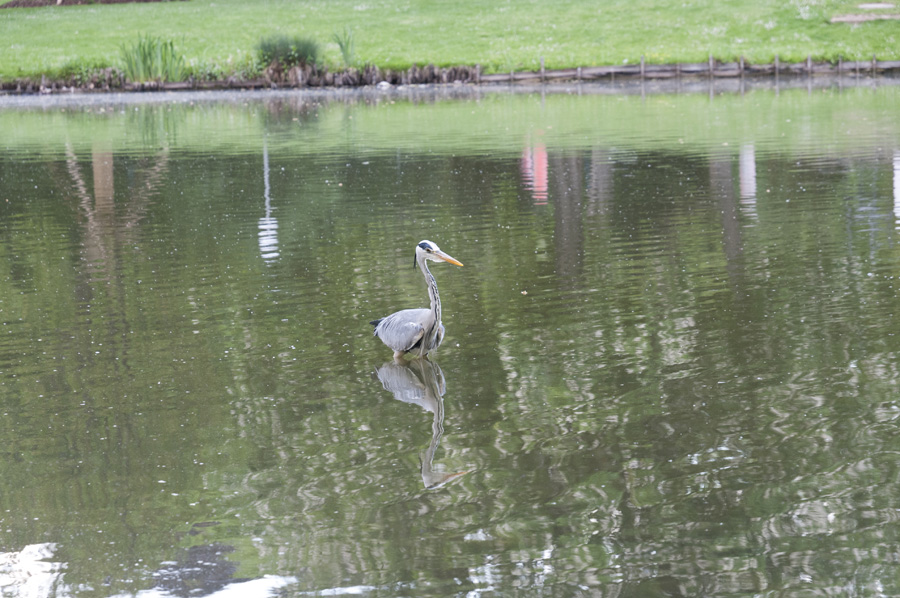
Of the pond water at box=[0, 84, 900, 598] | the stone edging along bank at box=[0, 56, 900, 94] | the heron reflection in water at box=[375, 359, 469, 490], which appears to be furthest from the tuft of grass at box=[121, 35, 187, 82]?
the heron reflection in water at box=[375, 359, 469, 490]

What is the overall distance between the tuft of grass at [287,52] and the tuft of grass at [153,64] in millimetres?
3832

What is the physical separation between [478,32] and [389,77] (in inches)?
368

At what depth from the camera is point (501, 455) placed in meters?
7.24

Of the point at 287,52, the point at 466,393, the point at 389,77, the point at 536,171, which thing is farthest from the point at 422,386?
the point at 287,52

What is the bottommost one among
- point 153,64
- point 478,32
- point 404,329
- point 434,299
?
point 404,329

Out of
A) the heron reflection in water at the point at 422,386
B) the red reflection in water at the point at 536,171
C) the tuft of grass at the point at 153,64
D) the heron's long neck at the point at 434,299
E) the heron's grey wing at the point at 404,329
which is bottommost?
the heron reflection in water at the point at 422,386

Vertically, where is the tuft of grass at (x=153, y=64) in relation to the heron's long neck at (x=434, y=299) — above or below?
above

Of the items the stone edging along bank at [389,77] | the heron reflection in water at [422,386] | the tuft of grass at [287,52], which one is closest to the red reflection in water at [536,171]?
the heron reflection in water at [422,386]

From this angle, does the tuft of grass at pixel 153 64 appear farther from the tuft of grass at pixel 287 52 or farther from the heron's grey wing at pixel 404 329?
the heron's grey wing at pixel 404 329

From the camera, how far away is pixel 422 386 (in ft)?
29.1

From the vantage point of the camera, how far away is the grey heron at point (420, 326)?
30.1 feet

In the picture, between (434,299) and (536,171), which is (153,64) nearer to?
(536,171)

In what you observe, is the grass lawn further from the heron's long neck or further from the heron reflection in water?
the heron's long neck

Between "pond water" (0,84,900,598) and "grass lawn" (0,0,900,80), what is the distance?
33.7m
